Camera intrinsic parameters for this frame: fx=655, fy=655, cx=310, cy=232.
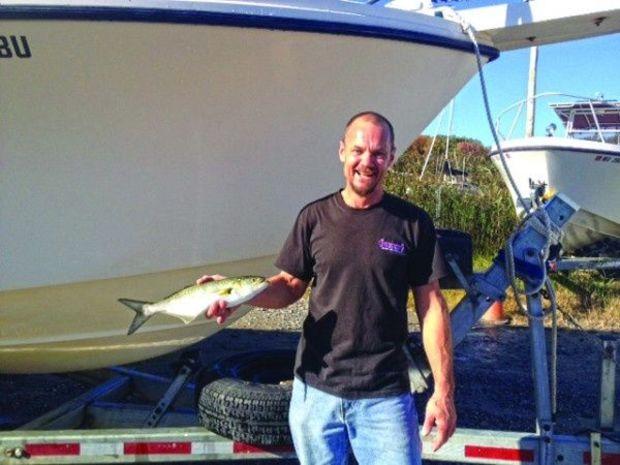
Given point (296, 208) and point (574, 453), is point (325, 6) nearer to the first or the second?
point (296, 208)

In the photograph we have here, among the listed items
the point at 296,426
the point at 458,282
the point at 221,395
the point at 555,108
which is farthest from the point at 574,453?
the point at 555,108

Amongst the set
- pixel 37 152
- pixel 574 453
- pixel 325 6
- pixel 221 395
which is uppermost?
pixel 325 6

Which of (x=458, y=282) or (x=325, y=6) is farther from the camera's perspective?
(x=325, y=6)

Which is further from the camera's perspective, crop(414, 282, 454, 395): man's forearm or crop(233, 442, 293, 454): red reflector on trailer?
crop(233, 442, 293, 454): red reflector on trailer

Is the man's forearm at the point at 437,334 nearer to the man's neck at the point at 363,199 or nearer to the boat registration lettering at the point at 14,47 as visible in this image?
the man's neck at the point at 363,199

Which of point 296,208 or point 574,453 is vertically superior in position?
point 296,208

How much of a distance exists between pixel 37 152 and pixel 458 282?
193 cm

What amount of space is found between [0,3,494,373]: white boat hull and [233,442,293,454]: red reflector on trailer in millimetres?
944

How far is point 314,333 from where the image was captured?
2.06 m

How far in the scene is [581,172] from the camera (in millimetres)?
8297

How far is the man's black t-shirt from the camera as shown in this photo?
1.96 metres

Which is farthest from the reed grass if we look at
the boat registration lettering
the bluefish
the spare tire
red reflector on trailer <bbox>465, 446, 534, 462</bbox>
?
the bluefish

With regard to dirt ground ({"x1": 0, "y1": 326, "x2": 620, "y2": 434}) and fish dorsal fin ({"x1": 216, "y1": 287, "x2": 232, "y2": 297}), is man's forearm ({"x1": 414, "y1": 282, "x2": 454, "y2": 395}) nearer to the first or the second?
fish dorsal fin ({"x1": 216, "y1": 287, "x2": 232, "y2": 297})

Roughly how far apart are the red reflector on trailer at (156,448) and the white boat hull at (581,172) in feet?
21.0
